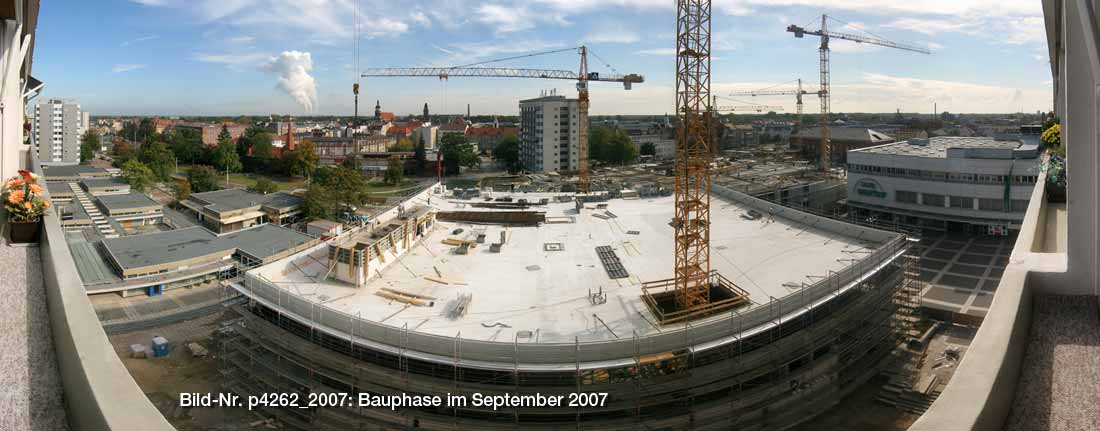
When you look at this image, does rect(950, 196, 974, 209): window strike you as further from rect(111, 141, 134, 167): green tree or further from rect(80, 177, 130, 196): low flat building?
rect(111, 141, 134, 167): green tree

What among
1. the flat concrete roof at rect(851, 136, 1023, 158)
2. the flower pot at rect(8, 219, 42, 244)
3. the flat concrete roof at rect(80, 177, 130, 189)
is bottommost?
the flower pot at rect(8, 219, 42, 244)

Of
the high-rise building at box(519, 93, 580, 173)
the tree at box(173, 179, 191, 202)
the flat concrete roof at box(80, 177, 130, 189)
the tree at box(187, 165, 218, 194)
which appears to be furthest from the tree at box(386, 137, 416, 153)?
the tree at box(173, 179, 191, 202)

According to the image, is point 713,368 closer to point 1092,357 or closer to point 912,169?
point 1092,357

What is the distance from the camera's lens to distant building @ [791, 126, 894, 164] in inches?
1335

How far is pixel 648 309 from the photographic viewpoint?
21.7 ft

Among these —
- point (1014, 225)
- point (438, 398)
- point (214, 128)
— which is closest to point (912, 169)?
point (1014, 225)

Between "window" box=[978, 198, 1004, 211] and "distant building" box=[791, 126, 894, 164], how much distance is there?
51.5 ft

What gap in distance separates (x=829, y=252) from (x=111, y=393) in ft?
29.7

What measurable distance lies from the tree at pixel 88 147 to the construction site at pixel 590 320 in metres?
38.9

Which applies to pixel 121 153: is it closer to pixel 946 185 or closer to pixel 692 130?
pixel 692 130

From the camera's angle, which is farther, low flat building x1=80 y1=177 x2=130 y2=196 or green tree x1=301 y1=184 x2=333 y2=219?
low flat building x1=80 y1=177 x2=130 y2=196

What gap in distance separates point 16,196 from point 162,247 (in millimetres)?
13078

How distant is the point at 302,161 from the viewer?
29.6 m

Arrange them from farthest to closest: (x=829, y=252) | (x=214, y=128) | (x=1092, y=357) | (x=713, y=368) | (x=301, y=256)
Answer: (x=214, y=128)
(x=829, y=252)
(x=301, y=256)
(x=713, y=368)
(x=1092, y=357)
